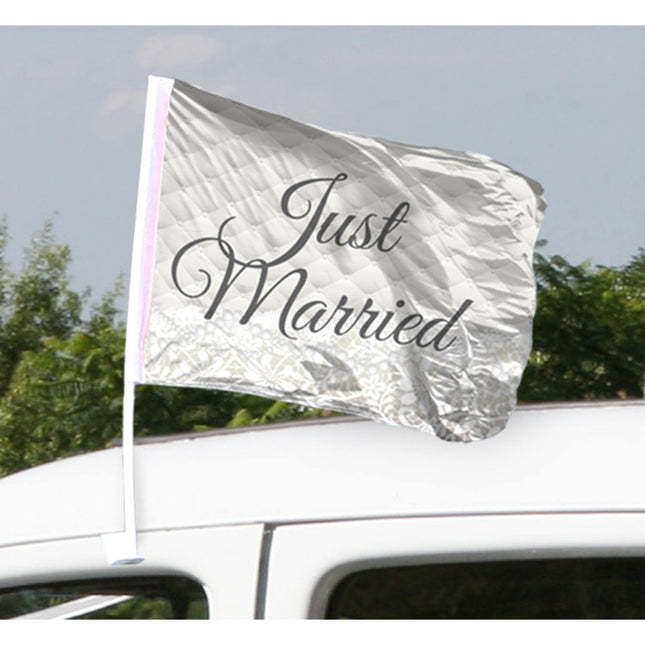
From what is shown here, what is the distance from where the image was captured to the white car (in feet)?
4.54

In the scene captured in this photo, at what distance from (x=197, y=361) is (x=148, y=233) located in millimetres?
303

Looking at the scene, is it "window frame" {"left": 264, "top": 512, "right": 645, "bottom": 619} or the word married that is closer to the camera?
"window frame" {"left": 264, "top": 512, "right": 645, "bottom": 619}

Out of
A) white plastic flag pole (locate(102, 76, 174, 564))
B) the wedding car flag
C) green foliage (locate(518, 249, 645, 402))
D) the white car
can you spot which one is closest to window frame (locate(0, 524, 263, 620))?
the white car

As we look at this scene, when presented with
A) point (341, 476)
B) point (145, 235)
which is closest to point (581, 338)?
point (145, 235)

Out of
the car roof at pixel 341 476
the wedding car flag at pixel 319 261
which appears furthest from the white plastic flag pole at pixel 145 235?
the car roof at pixel 341 476

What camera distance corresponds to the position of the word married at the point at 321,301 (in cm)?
→ 219

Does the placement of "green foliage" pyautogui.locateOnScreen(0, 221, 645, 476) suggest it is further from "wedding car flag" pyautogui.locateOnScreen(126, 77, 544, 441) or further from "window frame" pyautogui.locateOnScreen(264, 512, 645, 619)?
"window frame" pyautogui.locateOnScreen(264, 512, 645, 619)

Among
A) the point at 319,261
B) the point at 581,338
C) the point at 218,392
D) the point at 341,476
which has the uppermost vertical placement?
the point at 319,261

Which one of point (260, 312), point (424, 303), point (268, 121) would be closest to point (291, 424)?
point (260, 312)

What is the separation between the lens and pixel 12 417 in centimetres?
739

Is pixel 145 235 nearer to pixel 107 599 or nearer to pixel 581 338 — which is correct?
pixel 107 599

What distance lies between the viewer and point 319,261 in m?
2.33

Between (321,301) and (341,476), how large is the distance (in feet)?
2.67

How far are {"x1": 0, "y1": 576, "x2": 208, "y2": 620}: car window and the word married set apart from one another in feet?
2.45
